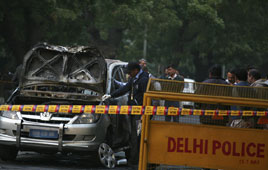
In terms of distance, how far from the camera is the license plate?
34.7ft

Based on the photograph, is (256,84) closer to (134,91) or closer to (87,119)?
(134,91)

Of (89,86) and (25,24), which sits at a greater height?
(25,24)

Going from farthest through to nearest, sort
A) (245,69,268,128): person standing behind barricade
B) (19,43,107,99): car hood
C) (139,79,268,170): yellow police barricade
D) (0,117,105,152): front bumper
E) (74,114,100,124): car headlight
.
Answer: (19,43,107,99): car hood < (74,114,100,124): car headlight < (0,117,105,152): front bumper < (245,69,268,128): person standing behind barricade < (139,79,268,170): yellow police barricade

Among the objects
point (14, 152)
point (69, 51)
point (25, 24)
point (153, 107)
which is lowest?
point (14, 152)

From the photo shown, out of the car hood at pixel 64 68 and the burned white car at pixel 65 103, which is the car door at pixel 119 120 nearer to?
the burned white car at pixel 65 103

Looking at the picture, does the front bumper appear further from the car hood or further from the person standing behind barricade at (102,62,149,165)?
the car hood

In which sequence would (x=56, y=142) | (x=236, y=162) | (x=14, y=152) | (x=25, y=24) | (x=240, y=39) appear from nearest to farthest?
(x=236, y=162), (x=56, y=142), (x=14, y=152), (x=25, y=24), (x=240, y=39)

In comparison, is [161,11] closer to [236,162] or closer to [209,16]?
[209,16]

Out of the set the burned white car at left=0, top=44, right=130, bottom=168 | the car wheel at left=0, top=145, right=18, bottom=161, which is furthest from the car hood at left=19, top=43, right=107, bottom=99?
the car wheel at left=0, top=145, right=18, bottom=161

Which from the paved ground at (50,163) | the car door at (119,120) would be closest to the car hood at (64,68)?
the car door at (119,120)

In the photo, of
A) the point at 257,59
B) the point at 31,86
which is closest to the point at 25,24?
the point at 31,86

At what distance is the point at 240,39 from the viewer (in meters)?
46.6

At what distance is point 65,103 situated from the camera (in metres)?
11.3

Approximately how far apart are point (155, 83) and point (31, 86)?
4083 millimetres
